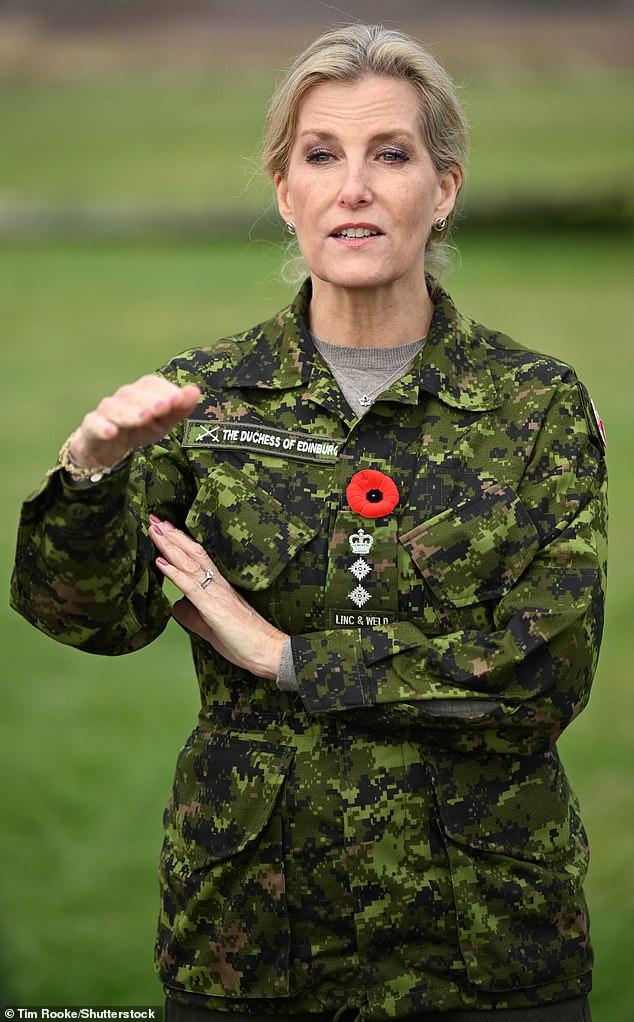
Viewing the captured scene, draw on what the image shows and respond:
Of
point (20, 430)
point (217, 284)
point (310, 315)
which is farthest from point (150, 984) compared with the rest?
point (217, 284)

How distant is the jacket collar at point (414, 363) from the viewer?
251 centimetres

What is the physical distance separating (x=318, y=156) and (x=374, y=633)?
79 centimetres

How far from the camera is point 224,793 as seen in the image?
2.48 meters

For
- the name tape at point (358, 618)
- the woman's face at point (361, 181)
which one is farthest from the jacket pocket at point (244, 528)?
the woman's face at point (361, 181)

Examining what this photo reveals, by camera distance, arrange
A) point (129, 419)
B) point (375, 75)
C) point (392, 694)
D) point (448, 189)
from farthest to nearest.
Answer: point (448, 189)
point (375, 75)
point (392, 694)
point (129, 419)

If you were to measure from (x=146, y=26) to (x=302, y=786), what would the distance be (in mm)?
14370

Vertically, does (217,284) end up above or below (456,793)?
above

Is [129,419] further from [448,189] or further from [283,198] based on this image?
[448,189]

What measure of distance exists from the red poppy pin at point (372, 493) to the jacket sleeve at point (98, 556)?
0.29 m

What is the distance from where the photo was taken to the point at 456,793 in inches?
95.3

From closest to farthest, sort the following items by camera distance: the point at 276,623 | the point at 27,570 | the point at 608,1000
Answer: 1. the point at 27,570
2. the point at 276,623
3. the point at 608,1000

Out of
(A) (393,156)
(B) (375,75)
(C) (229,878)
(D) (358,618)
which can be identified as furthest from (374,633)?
(B) (375,75)

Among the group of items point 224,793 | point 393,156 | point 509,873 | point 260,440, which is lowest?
point 509,873

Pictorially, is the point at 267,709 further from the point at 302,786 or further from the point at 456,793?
the point at 456,793
